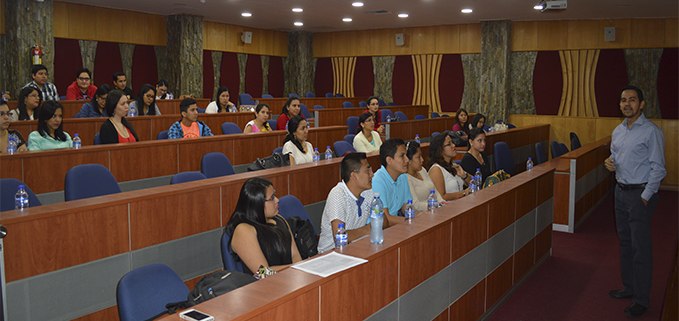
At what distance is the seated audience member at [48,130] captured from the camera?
5.32 m

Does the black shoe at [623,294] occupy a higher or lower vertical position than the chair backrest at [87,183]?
lower

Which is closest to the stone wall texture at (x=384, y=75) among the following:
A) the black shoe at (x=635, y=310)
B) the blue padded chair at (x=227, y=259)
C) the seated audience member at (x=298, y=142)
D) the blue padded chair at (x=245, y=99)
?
the blue padded chair at (x=245, y=99)

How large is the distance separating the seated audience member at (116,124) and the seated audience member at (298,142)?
1.73 metres

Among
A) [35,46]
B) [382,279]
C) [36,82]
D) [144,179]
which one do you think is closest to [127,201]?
[382,279]

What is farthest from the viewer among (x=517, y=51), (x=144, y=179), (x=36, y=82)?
(x=517, y=51)

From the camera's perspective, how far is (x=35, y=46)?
9.90m

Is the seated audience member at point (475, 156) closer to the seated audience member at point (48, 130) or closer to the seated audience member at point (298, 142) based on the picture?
the seated audience member at point (298, 142)

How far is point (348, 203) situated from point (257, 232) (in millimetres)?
854

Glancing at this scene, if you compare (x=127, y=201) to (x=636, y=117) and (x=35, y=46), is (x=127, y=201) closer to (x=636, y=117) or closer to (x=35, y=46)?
(x=636, y=117)

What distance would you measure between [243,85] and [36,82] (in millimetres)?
7506

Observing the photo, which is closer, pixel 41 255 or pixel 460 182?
pixel 41 255

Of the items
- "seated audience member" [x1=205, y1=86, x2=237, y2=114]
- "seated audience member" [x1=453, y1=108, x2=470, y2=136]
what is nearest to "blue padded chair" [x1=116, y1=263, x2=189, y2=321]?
"seated audience member" [x1=205, y1=86, x2=237, y2=114]

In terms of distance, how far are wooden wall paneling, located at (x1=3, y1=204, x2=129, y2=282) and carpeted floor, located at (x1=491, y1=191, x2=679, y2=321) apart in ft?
9.51

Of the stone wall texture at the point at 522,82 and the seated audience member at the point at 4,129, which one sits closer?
the seated audience member at the point at 4,129
